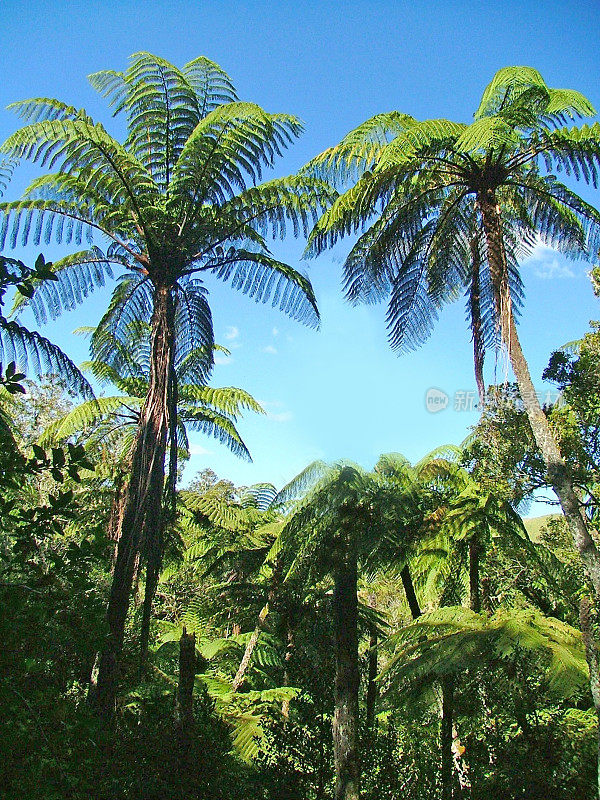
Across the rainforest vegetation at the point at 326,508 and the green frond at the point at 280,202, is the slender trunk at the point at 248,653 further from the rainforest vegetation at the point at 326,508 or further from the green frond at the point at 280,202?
the green frond at the point at 280,202

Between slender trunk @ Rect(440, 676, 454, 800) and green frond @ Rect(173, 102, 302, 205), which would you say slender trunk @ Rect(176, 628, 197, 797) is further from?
green frond @ Rect(173, 102, 302, 205)

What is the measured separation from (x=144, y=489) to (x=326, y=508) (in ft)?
6.42

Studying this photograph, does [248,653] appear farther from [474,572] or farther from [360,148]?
[360,148]

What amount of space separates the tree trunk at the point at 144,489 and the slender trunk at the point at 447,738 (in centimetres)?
274

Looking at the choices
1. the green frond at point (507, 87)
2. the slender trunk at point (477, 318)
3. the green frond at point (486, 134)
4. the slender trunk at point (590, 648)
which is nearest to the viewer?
the slender trunk at point (590, 648)

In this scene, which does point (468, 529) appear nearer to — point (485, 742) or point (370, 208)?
point (485, 742)

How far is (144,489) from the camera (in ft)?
17.3

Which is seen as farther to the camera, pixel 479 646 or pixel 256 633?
pixel 256 633

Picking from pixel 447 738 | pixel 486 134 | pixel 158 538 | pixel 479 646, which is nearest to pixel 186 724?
pixel 158 538

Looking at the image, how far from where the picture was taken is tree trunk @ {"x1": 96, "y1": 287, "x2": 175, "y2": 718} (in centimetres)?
459

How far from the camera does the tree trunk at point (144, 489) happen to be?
459 cm

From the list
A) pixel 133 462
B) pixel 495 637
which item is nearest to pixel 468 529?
pixel 495 637

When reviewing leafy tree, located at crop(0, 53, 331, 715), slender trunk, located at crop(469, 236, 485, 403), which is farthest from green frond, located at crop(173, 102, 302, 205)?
slender trunk, located at crop(469, 236, 485, 403)

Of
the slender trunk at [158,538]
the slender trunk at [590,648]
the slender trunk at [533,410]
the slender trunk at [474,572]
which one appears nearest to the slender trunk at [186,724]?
the slender trunk at [158,538]
